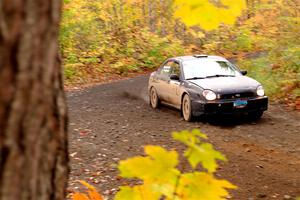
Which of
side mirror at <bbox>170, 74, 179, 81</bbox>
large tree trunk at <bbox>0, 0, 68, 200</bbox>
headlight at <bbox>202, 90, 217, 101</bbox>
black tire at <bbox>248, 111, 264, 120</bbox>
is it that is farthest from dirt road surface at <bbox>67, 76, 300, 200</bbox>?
large tree trunk at <bbox>0, 0, 68, 200</bbox>

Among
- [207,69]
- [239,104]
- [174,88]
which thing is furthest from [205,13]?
[174,88]

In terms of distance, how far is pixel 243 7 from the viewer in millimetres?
2594

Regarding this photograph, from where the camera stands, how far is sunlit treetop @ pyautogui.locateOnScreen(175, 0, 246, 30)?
8.07ft

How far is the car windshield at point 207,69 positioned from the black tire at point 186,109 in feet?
1.83

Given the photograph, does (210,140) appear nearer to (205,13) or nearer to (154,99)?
(154,99)

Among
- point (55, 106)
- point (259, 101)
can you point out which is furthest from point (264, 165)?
point (55, 106)

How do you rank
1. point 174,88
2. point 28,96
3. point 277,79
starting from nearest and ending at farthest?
1. point 28,96
2. point 174,88
3. point 277,79

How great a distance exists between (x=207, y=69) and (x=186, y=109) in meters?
1.17

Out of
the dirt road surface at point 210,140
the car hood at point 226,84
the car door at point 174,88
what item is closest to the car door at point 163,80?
the car door at point 174,88

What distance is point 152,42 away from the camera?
93.7 ft

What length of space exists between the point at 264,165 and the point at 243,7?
5161 millimetres

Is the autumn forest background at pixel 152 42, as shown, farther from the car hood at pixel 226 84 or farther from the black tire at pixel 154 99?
the black tire at pixel 154 99

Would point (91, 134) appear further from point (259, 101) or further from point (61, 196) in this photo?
point (61, 196)

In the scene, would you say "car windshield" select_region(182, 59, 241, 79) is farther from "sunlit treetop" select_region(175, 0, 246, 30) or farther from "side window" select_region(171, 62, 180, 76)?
"sunlit treetop" select_region(175, 0, 246, 30)
